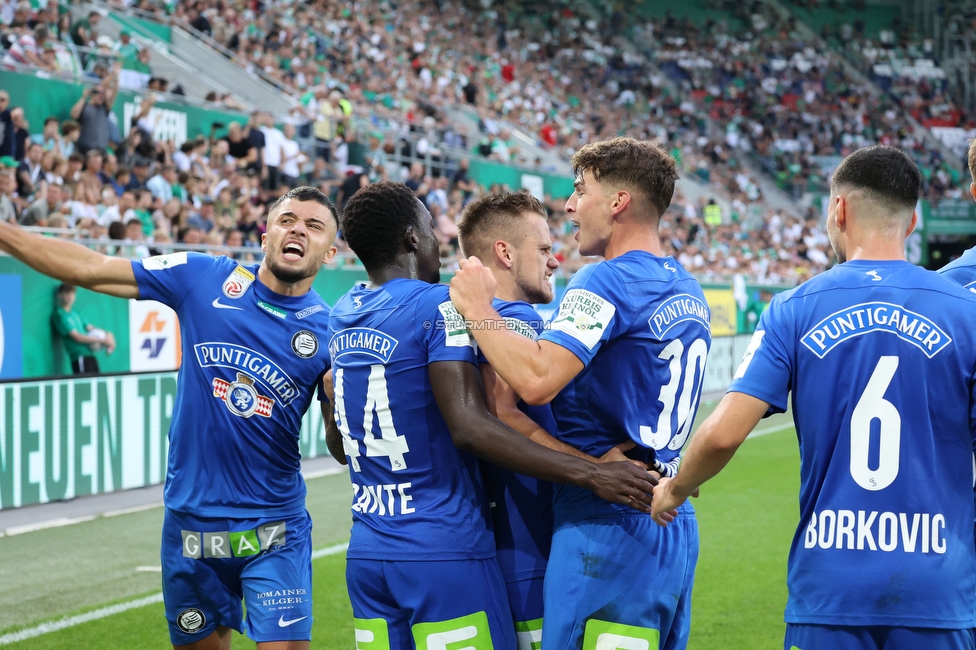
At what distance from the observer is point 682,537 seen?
3.10 m

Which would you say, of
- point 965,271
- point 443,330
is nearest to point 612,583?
point 443,330

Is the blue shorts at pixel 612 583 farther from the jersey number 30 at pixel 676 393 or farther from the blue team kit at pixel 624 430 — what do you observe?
the jersey number 30 at pixel 676 393

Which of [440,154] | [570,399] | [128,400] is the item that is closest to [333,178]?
[440,154]

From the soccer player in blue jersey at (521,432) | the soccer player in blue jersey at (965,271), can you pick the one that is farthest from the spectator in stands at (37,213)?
the soccer player in blue jersey at (965,271)

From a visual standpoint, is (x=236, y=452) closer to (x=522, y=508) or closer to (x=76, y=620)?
(x=522, y=508)

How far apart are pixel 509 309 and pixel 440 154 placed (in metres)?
18.2

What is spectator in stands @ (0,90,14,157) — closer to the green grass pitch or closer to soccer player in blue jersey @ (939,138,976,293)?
the green grass pitch

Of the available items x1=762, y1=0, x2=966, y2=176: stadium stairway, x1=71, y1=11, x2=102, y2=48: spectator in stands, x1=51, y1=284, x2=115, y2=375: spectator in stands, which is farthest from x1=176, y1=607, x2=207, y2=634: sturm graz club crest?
x1=762, y1=0, x2=966, y2=176: stadium stairway

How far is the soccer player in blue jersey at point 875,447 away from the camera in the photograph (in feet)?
8.79

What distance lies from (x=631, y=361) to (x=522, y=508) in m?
0.63

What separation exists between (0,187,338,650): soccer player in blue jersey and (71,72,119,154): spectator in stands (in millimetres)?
9847

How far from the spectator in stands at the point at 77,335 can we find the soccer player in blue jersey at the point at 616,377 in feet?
27.3

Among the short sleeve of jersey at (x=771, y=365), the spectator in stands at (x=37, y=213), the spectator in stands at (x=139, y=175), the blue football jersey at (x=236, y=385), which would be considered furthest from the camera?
the spectator in stands at (x=139, y=175)

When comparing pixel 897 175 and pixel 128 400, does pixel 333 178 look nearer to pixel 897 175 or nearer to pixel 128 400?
pixel 128 400
